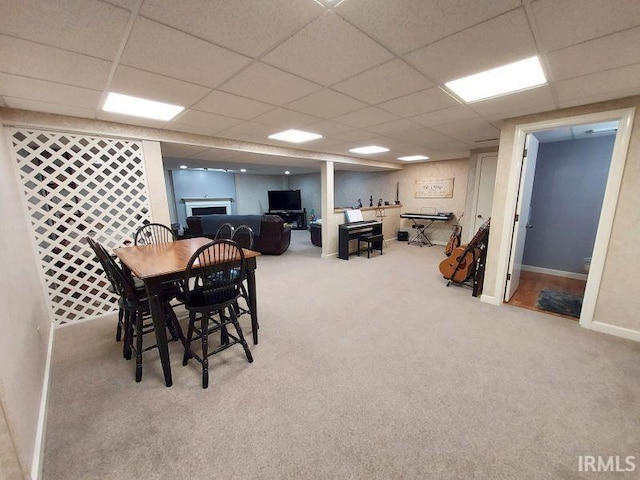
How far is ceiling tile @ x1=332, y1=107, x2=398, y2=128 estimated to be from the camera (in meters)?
2.39

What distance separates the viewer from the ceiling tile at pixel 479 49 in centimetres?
116

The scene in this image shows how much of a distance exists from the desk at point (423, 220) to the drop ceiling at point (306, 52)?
151 inches

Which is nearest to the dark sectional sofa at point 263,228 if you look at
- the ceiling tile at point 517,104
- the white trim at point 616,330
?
the ceiling tile at point 517,104

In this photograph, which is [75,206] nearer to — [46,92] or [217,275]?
[46,92]

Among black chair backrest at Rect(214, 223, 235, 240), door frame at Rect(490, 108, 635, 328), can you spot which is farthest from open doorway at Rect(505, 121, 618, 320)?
black chair backrest at Rect(214, 223, 235, 240)

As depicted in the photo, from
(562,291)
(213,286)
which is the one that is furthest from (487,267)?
(213,286)

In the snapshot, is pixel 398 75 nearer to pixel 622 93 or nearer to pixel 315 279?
pixel 622 93

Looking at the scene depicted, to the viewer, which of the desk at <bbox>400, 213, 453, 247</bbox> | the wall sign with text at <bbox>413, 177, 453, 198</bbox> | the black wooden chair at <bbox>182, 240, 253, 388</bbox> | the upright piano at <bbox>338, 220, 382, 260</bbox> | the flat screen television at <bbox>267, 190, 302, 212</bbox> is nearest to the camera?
the black wooden chair at <bbox>182, 240, 253, 388</bbox>

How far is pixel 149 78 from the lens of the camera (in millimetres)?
1654

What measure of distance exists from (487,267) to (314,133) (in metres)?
2.77

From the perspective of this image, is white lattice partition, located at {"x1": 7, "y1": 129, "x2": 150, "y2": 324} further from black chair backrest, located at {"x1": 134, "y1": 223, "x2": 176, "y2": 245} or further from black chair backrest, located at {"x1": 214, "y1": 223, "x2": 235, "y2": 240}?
black chair backrest, located at {"x1": 214, "y1": 223, "x2": 235, "y2": 240}

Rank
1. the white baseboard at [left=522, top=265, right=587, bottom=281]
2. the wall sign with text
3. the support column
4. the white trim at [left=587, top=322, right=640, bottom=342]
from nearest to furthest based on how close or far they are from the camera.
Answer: the white trim at [left=587, top=322, right=640, bottom=342] < the white baseboard at [left=522, top=265, right=587, bottom=281] < the support column < the wall sign with text

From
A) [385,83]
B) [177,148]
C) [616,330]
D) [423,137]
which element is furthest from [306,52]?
[616,330]

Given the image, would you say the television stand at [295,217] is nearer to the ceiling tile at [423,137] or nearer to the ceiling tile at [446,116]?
the ceiling tile at [423,137]
